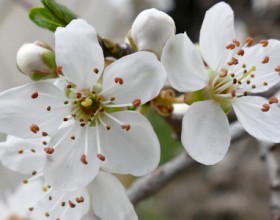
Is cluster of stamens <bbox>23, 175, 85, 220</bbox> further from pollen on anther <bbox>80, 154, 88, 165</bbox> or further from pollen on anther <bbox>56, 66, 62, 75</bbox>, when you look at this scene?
pollen on anther <bbox>56, 66, 62, 75</bbox>

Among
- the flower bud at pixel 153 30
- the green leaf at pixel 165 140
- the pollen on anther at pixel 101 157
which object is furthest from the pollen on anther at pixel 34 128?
the green leaf at pixel 165 140

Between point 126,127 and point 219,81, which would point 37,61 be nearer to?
point 126,127

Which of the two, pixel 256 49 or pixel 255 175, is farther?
pixel 255 175

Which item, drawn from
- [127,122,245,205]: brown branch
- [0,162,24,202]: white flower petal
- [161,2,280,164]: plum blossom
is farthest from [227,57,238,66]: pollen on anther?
[0,162,24,202]: white flower petal

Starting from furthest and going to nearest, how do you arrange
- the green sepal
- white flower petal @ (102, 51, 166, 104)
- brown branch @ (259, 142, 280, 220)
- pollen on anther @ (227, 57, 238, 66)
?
the green sepal < brown branch @ (259, 142, 280, 220) < pollen on anther @ (227, 57, 238, 66) < white flower petal @ (102, 51, 166, 104)

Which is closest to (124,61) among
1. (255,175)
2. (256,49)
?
(256,49)

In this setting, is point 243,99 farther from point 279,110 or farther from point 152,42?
point 152,42
